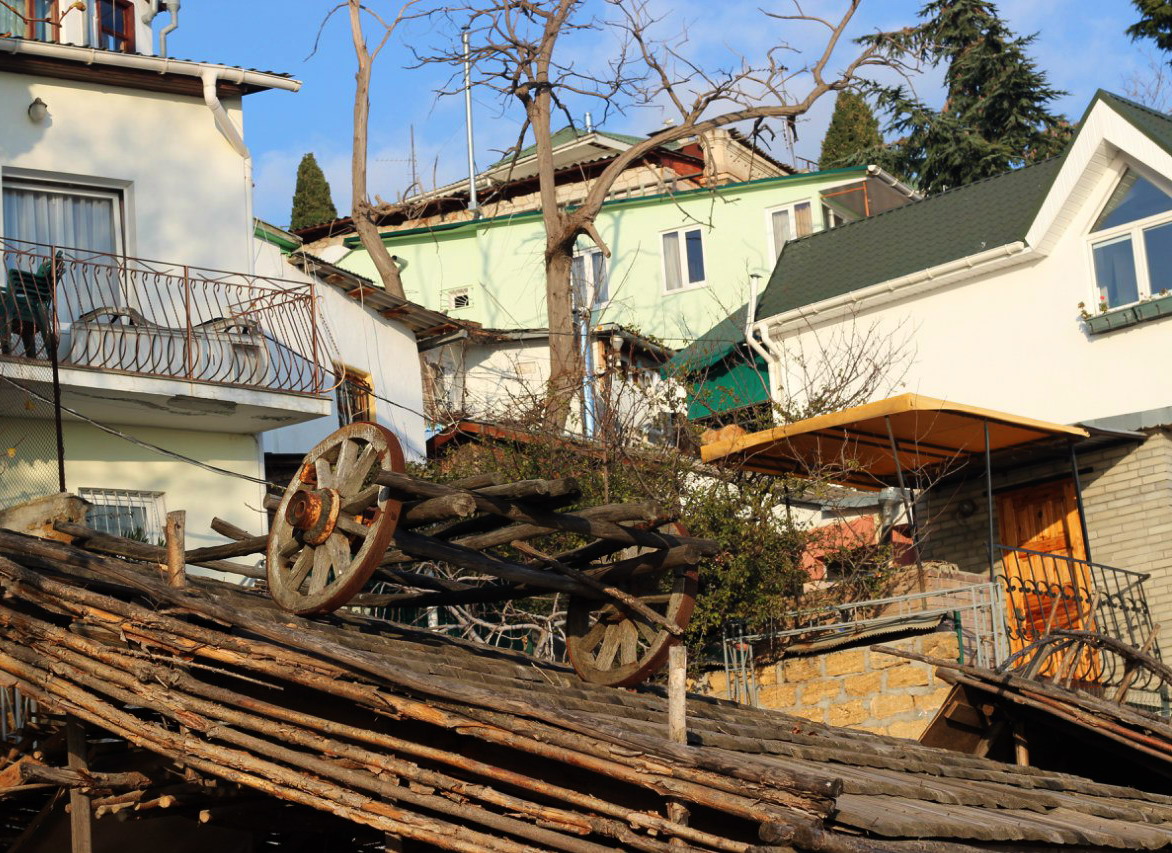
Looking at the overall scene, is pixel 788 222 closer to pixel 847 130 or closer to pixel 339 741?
pixel 847 130

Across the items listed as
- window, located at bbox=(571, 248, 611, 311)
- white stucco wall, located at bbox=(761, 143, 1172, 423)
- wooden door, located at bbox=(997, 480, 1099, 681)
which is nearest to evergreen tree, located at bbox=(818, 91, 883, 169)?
window, located at bbox=(571, 248, 611, 311)

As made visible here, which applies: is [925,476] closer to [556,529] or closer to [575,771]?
[556,529]

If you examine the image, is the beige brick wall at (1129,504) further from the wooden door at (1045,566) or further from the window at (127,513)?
the window at (127,513)

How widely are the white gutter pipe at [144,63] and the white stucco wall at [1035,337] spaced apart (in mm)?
8109

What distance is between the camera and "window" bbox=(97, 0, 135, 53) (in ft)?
63.6

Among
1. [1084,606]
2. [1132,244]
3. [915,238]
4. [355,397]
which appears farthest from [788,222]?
[1084,606]

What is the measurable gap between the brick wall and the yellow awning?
1953 millimetres

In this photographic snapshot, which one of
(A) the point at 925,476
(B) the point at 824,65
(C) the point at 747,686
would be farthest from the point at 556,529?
(B) the point at 824,65

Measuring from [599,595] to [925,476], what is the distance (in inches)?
341

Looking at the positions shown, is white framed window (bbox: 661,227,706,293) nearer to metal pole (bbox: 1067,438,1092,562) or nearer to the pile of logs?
metal pole (bbox: 1067,438,1092,562)

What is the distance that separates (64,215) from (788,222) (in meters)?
17.9

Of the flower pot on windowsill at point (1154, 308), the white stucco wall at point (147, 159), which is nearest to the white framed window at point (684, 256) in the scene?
the white stucco wall at point (147, 159)

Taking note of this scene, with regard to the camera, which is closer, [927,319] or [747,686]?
[747,686]

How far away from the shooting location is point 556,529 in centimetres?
855
